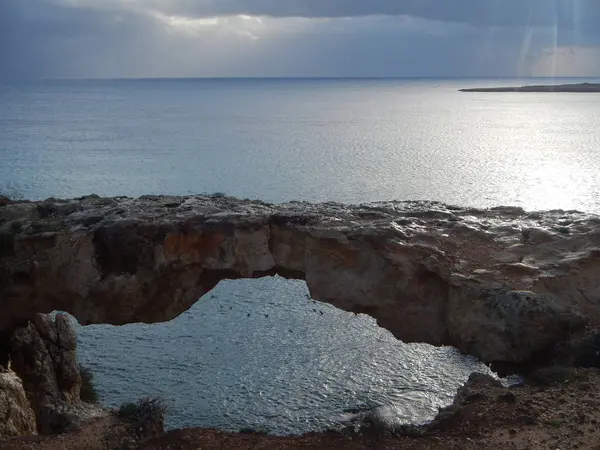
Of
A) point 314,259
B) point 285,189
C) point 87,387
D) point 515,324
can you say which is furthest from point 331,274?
point 285,189

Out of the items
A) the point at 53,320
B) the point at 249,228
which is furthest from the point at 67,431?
the point at 53,320

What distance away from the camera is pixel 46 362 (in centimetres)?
1970

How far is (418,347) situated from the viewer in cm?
2403

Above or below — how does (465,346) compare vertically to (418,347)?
above

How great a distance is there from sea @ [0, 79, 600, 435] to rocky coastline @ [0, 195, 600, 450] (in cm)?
548

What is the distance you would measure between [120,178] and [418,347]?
3371 centimetres

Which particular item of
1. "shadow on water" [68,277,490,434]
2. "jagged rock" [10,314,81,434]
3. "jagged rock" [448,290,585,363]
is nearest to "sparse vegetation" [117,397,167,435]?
"jagged rock" [10,314,81,434]

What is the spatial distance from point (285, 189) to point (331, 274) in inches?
1217

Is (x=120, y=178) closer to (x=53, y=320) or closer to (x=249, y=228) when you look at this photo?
(x=53, y=320)

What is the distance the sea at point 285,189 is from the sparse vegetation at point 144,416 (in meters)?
4.43

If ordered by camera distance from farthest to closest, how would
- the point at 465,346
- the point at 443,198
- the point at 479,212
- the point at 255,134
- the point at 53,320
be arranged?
1. the point at 255,134
2. the point at 443,198
3. the point at 53,320
4. the point at 479,212
5. the point at 465,346

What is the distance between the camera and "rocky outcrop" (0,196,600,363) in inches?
558

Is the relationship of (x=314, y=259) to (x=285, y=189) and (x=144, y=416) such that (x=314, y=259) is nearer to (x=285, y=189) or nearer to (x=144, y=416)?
(x=144, y=416)

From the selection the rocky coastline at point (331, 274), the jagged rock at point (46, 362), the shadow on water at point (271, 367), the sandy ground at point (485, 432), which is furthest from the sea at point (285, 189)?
the sandy ground at point (485, 432)
